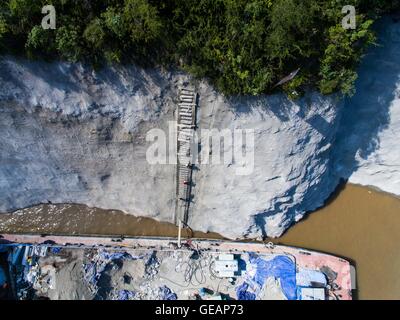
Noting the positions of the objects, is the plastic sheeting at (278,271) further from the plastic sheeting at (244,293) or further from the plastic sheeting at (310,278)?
the plastic sheeting at (244,293)

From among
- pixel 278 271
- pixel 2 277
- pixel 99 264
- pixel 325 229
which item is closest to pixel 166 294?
pixel 99 264

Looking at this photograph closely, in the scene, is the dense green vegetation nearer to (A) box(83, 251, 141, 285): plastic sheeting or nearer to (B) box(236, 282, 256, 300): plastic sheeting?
(A) box(83, 251, 141, 285): plastic sheeting

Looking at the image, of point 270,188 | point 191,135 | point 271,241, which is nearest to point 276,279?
point 271,241

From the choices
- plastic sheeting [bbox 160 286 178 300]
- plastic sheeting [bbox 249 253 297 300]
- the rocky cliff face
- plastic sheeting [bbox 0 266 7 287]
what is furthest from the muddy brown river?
plastic sheeting [bbox 160 286 178 300]

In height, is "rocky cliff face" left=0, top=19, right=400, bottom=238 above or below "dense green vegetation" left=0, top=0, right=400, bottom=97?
below

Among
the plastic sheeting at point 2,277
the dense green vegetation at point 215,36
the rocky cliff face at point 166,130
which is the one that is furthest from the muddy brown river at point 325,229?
the dense green vegetation at point 215,36

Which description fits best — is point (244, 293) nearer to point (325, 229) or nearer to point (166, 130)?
point (325, 229)
